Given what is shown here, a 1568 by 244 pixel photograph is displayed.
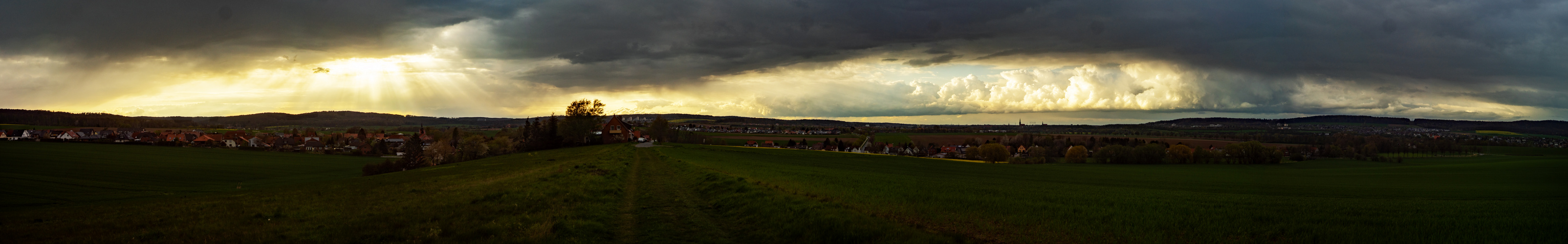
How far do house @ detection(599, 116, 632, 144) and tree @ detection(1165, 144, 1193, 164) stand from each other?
2922 inches

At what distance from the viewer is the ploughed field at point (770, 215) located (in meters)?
9.85

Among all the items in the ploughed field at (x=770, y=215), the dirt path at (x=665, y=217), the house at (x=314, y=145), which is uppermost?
the ploughed field at (x=770, y=215)

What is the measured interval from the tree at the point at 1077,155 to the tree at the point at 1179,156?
10.1 meters

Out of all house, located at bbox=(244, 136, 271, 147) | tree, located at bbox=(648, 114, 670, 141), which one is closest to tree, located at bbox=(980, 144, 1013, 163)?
tree, located at bbox=(648, 114, 670, 141)

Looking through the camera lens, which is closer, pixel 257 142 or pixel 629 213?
pixel 629 213

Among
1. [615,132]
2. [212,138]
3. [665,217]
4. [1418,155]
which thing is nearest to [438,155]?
[615,132]

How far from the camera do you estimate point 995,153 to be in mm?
83500

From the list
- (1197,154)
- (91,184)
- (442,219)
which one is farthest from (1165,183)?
(1197,154)

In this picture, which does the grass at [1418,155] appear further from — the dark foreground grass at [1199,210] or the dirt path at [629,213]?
the dirt path at [629,213]

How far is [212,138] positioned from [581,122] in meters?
59.1

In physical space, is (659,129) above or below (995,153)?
above

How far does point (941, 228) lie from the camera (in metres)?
10.6

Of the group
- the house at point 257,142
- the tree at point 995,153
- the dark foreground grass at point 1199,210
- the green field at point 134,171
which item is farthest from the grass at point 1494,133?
the house at point 257,142

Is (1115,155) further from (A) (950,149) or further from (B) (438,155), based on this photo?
(B) (438,155)
